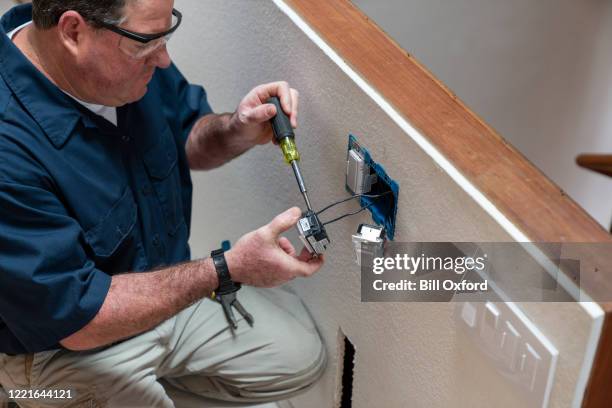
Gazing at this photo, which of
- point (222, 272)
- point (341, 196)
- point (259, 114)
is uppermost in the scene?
point (259, 114)

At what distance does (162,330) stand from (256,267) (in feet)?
1.15

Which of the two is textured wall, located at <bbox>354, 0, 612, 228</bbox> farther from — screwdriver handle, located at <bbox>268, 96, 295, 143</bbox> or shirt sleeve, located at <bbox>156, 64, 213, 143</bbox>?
screwdriver handle, located at <bbox>268, 96, 295, 143</bbox>

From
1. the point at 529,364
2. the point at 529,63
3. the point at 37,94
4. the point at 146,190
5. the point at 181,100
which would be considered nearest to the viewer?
the point at 529,364

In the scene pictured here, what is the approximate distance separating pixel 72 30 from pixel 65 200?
27 centimetres

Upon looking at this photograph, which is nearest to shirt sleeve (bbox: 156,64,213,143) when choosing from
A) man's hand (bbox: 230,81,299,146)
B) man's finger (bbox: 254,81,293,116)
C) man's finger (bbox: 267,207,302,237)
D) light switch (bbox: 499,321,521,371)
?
man's hand (bbox: 230,81,299,146)

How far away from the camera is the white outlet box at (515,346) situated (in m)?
0.75

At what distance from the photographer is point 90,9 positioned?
3.40ft

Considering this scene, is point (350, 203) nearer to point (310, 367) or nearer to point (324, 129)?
point (324, 129)

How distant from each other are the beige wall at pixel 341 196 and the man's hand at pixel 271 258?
0.11 metres

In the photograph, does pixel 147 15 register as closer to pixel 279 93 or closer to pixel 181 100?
pixel 279 93

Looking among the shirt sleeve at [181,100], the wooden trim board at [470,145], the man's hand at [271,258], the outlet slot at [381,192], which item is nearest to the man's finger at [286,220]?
the man's hand at [271,258]

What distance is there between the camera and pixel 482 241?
2.63ft

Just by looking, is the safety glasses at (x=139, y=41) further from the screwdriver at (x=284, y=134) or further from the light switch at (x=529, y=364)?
the light switch at (x=529, y=364)

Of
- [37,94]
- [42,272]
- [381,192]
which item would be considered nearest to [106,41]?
[37,94]
